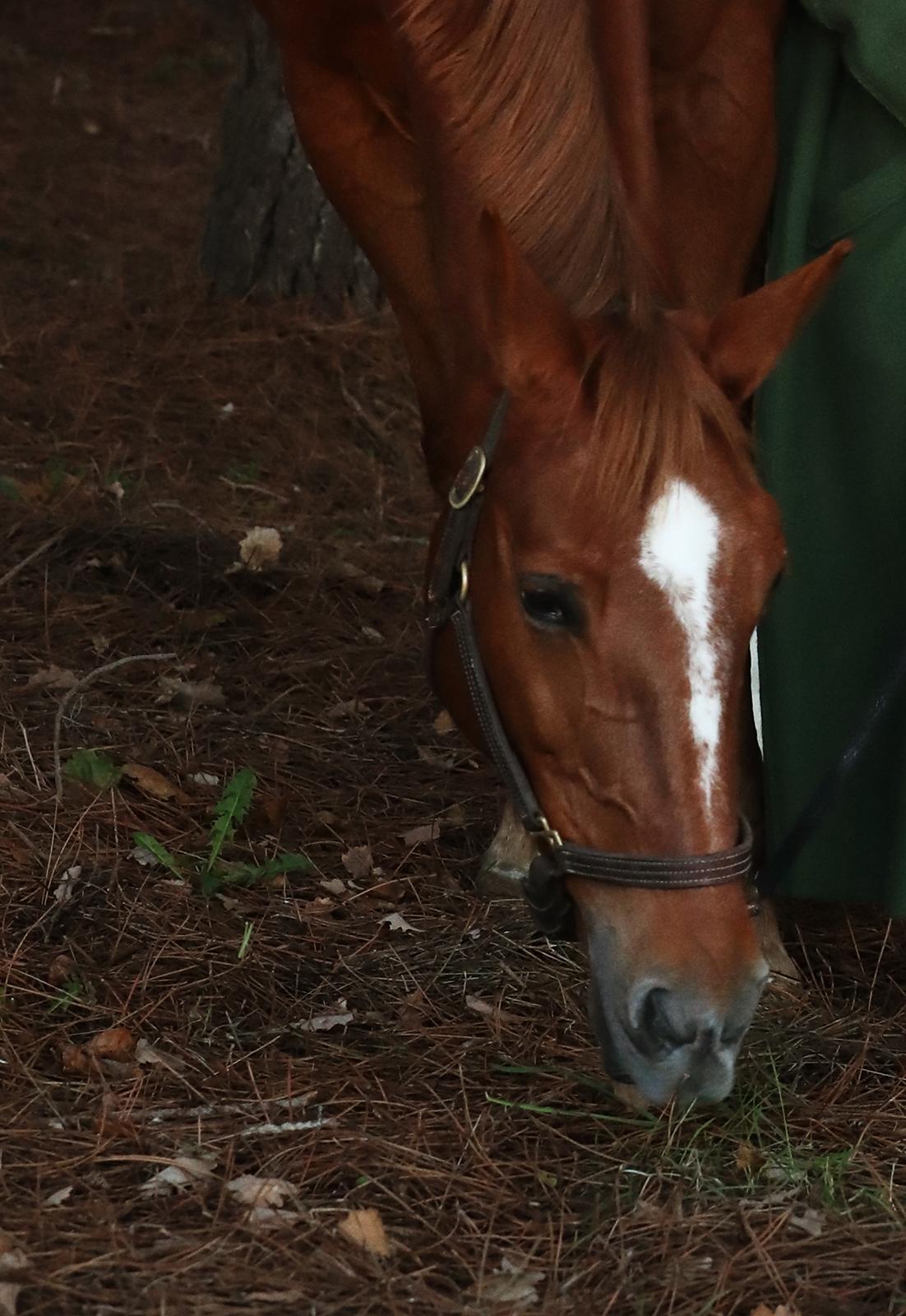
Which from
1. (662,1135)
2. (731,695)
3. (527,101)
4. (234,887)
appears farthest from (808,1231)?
(527,101)

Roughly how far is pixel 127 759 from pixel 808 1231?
1722 millimetres

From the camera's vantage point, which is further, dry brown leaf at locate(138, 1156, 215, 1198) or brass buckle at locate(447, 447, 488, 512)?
brass buckle at locate(447, 447, 488, 512)

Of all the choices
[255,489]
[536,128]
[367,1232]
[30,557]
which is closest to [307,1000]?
[367,1232]

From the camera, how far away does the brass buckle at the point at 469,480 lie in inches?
92.6

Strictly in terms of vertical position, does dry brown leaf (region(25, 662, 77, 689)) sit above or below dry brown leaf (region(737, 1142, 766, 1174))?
below

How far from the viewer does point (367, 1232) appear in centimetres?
216

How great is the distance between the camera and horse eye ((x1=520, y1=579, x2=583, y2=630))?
2.18m

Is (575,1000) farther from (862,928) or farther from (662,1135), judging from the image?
(862,928)

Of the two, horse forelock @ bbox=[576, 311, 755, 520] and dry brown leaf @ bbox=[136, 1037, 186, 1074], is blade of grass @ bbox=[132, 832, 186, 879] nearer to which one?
dry brown leaf @ bbox=[136, 1037, 186, 1074]

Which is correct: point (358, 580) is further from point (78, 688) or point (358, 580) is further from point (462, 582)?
point (462, 582)

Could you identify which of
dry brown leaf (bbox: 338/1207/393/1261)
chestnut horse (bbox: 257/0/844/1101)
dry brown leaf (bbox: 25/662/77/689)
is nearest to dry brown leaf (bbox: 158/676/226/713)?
dry brown leaf (bbox: 25/662/77/689)

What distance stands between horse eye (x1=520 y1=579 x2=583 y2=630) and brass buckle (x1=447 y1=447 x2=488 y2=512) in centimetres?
19

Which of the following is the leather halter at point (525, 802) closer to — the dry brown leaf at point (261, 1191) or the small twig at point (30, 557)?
the dry brown leaf at point (261, 1191)

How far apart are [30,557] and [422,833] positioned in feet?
4.34
